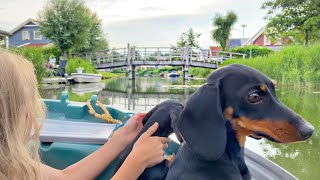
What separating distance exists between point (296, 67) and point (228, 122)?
447 inches

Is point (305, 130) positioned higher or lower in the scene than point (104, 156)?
higher

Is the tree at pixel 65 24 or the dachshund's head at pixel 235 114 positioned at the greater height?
the tree at pixel 65 24

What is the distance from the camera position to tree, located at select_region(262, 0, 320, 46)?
18969mm

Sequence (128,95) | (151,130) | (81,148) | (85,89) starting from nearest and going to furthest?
(151,130), (81,148), (128,95), (85,89)

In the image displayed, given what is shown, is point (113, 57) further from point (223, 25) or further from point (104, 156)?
point (104, 156)

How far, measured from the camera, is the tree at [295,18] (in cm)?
1897

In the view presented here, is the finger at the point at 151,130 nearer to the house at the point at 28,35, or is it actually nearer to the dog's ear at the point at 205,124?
the dog's ear at the point at 205,124

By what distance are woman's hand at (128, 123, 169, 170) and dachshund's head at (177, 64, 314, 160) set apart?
4.9 inches

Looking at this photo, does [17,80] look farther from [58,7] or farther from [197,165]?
[58,7]

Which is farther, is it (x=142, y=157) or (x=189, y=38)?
(x=189, y=38)

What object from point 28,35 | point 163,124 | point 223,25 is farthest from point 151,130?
point 28,35

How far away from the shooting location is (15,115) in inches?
32.4

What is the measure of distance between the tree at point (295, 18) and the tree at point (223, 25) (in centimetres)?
1117

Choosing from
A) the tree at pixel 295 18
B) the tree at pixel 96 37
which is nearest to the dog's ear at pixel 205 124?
the tree at pixel 295 18
